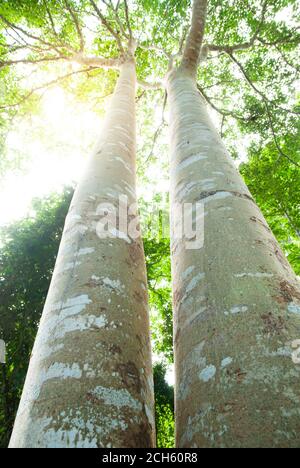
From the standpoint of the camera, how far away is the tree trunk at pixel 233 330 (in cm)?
76

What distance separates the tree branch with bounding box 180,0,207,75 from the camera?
162 inches

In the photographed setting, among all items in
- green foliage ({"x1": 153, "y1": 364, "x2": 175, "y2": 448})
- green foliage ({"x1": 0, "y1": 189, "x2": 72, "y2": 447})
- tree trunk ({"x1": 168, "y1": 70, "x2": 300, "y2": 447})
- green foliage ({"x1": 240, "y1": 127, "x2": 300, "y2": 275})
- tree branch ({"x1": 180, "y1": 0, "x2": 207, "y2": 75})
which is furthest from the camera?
green foliage ({"x1": 153, "y1": 364, "x2": 175, "y2": 448})

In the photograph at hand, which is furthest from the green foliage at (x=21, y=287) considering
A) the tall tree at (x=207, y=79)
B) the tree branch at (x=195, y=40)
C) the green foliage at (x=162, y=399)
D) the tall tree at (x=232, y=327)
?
the green foliage at (x=162, y=399)

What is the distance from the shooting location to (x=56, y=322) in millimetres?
1161

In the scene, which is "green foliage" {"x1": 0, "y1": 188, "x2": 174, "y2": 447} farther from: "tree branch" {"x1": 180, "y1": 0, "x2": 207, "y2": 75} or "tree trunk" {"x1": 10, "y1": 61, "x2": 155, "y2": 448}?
"tree trunk" {"x1": 10, "y1": 61, "x2": 155, "y2": 448}

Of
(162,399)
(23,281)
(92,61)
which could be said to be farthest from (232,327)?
(162,399)

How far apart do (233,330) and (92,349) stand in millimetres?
463

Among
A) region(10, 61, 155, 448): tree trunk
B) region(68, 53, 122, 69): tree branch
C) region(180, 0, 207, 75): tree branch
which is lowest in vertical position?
region(10, 61, 155, 448): tree trunk

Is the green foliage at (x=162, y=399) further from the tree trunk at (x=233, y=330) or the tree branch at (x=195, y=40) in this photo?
the tree trunk at (x=233, y=330)

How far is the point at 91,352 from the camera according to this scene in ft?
3.31

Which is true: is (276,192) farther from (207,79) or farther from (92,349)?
(92,349)

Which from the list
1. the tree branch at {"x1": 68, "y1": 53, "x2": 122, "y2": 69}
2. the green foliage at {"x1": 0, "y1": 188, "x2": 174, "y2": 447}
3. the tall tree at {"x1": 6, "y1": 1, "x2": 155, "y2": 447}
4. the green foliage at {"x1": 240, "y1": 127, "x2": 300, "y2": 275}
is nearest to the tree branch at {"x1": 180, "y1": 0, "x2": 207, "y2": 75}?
the tree branch at {"x1": 68, "y1": 53, "x2": 122, "y2": 69}
